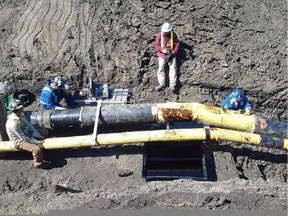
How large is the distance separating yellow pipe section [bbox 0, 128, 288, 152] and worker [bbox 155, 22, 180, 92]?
213 cm

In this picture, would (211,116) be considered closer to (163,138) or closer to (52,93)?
(163,138)

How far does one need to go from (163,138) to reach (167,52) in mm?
2829

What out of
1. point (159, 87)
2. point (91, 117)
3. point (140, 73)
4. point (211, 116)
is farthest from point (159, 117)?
point (140, 73)

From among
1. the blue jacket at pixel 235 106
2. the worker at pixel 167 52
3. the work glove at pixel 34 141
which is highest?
the worker at pixel 167 52

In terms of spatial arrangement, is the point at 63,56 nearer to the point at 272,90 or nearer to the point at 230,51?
the point at 230,51

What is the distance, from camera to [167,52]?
9742mm

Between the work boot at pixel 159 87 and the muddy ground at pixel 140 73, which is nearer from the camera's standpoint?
the muddy ground at pixel 140 73

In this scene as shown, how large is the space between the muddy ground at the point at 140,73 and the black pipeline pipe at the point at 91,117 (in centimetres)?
68

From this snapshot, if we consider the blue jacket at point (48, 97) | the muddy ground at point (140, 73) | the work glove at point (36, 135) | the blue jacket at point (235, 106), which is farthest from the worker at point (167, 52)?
the work glove at point (36, 135)

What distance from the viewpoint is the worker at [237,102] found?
8391mm

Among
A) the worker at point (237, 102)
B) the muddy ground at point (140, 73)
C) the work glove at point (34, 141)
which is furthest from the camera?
the worker at point (237, 102)

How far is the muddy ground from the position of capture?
6832mm

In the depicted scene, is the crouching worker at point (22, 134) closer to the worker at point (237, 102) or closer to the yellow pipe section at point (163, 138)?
the yellow pipe section at point (163, 138)

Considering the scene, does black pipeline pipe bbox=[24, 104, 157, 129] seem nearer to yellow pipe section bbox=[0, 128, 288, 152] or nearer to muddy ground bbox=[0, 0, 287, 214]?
yellow pipe section bbox=[0, 128, 288, 152]
